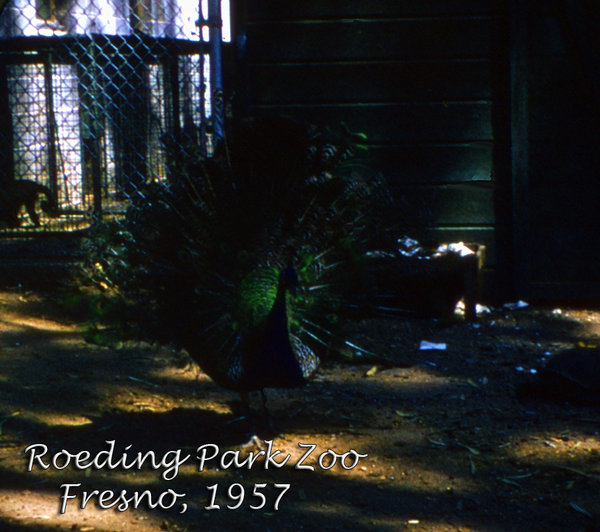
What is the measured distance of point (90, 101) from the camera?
8391 mm

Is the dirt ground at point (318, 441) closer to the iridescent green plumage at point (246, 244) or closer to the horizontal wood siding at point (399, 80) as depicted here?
the iridescent green plumage at point (246, 244)

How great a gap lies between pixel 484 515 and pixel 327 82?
420cm

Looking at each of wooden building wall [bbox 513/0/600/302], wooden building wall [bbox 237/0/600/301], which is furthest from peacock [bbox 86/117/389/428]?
wooden building wall [bbox 513/0/600/302]

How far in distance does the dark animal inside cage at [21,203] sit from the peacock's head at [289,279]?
4181 millimetres

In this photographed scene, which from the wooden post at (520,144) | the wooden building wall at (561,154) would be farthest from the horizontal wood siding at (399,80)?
the wooden building wall at (561,154)

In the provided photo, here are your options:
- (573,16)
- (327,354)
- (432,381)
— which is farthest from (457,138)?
(327,354)

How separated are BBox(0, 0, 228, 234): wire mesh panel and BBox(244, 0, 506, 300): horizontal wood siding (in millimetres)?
557

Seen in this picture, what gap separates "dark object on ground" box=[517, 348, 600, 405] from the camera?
4.76m

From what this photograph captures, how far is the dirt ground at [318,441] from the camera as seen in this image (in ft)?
11.3

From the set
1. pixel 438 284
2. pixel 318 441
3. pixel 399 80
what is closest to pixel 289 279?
pixel 318 441

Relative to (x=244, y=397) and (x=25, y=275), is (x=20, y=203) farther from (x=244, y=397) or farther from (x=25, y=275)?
(x=244, y=397)

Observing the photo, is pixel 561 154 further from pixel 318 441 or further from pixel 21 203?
pixel 21 203

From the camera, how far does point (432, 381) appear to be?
209 inches

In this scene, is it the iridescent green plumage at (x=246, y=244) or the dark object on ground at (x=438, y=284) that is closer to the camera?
the iridescent green plumage at (x=246, y=244)
